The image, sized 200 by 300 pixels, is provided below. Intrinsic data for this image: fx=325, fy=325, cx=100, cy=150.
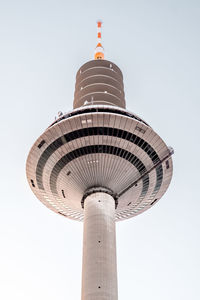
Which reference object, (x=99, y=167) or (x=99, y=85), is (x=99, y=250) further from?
(x=99, y=85)

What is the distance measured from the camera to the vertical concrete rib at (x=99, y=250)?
30.8m

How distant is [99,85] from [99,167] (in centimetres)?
1296

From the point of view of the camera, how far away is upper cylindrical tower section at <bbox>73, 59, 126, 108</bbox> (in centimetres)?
4299

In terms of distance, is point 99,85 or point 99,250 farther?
point 99,85

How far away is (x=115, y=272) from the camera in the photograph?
107ft

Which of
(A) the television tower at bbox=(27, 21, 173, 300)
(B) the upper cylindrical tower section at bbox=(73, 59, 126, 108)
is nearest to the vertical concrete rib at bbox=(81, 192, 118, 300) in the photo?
(A) the television tower at bbox=(27, 21, 173, 300)

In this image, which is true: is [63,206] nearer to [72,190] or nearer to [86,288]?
[72,190]

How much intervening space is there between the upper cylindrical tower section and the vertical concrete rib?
12860 millimetres

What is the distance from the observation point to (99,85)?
147 feet

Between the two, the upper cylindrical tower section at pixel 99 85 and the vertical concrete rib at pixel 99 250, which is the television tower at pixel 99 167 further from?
the upper cylindrical tower section at pixel 99 85

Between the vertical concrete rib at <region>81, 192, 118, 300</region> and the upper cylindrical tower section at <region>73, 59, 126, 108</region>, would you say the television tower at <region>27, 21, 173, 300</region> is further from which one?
the upper cylindrical tower section at <region>73, 59, 126, 108</region>

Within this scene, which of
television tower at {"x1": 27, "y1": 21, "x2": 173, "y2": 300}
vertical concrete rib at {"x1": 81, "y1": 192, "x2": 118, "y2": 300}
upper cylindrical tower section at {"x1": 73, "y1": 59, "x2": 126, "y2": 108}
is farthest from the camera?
upper cylindrical tower section at {"x1": 73, "y1": 59, "x2": 126, "y2": 108}

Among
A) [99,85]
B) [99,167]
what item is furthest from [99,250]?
[99,85]

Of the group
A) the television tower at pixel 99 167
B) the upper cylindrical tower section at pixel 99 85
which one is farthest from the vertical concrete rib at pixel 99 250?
the upper cylindrical tower section at pixel 99 85
